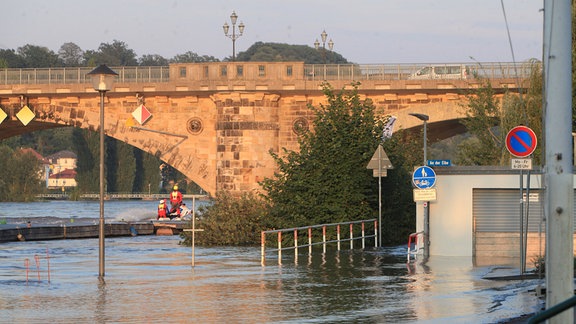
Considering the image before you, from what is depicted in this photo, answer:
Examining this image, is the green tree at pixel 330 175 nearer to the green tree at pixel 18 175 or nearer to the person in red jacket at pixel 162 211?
the person in red jacket at pixel 162 211

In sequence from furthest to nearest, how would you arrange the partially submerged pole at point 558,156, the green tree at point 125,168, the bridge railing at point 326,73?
the green tree at point 125,168
the bridge railing at point 326,73
the partially submerged pole at point 558,156

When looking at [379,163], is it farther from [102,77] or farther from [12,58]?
[12,58]

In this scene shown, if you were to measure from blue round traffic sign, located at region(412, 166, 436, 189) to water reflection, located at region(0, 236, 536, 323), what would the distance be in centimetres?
185

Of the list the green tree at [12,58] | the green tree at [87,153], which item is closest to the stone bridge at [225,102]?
the green tree at [87,153]

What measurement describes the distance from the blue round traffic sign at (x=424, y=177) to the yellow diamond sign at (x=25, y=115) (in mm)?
31753

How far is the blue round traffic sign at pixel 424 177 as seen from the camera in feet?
88.0

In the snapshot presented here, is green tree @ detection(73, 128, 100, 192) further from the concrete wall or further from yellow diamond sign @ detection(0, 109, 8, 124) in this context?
the concrete wall

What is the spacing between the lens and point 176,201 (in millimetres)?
66750

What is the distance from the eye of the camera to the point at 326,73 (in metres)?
50.5

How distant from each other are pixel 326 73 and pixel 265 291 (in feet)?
103

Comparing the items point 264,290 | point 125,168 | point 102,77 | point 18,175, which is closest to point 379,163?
point 102,77

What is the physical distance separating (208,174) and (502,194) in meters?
27.9

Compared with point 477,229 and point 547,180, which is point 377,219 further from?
point 547,180

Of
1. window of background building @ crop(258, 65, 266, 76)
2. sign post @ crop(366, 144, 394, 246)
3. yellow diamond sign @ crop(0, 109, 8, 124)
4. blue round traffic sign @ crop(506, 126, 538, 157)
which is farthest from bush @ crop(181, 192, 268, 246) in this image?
yellow diamond sign @ crop(0, 109, 8, 124)
